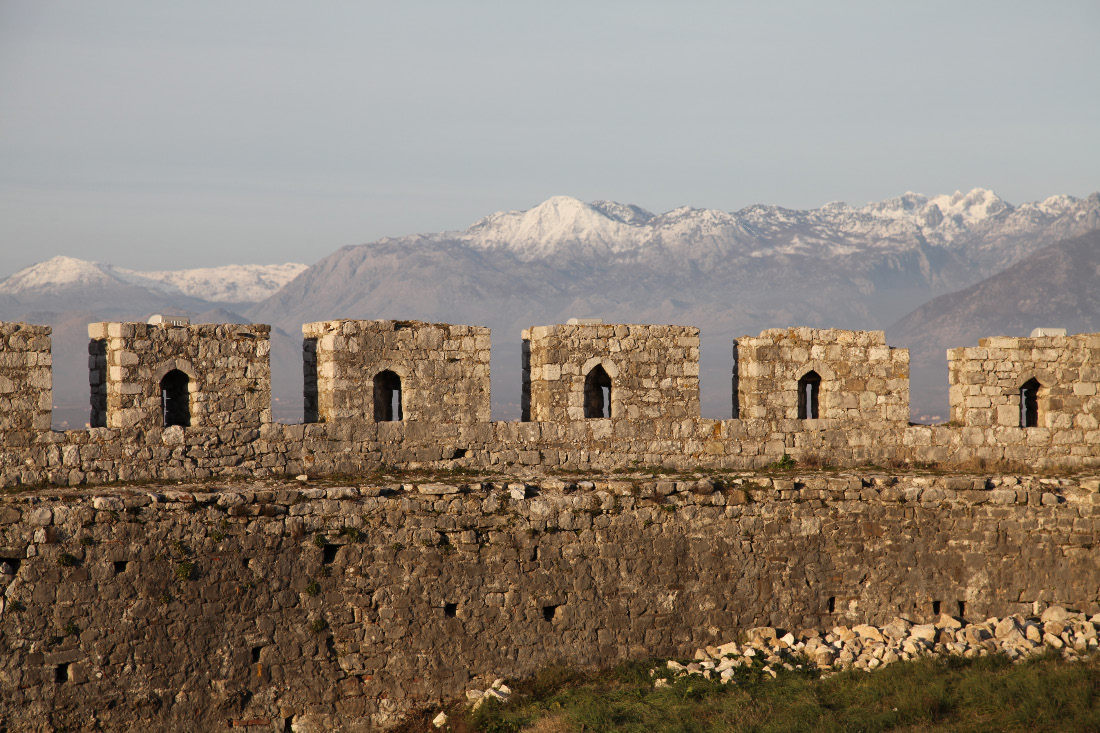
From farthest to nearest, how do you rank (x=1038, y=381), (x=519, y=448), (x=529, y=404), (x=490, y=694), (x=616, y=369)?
(x=1038, y=381) → (x=529, y=404) → (x=616, y=369) → (x=519, y=448) → (x=490, y=694)

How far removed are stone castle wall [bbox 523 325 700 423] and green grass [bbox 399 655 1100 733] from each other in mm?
3587

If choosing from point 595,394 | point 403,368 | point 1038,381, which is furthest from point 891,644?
point 403,368

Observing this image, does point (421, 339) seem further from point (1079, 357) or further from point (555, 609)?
point (1079, 357)

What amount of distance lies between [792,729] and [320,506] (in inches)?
224

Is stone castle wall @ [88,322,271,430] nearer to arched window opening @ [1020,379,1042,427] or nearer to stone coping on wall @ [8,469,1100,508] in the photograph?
stone coping on wall @ [8,469,1100,508]

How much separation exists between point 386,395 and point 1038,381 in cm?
918

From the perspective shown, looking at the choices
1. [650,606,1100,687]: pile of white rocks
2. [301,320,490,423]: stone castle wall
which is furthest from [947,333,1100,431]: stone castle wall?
[301,320,490,423]: stone castle wall

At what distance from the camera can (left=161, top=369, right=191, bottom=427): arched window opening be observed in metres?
14.3

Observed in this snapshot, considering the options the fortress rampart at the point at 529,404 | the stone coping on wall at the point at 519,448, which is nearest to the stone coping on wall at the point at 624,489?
the stone coping on wall at the point at 519,448

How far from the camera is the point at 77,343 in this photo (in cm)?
14150

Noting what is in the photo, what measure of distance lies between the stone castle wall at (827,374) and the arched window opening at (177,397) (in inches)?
292

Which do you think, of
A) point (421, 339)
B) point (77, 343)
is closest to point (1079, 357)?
point (421, 339)

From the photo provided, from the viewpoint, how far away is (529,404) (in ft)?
51.3

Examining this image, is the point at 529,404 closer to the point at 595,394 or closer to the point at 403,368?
the point at 595,394
